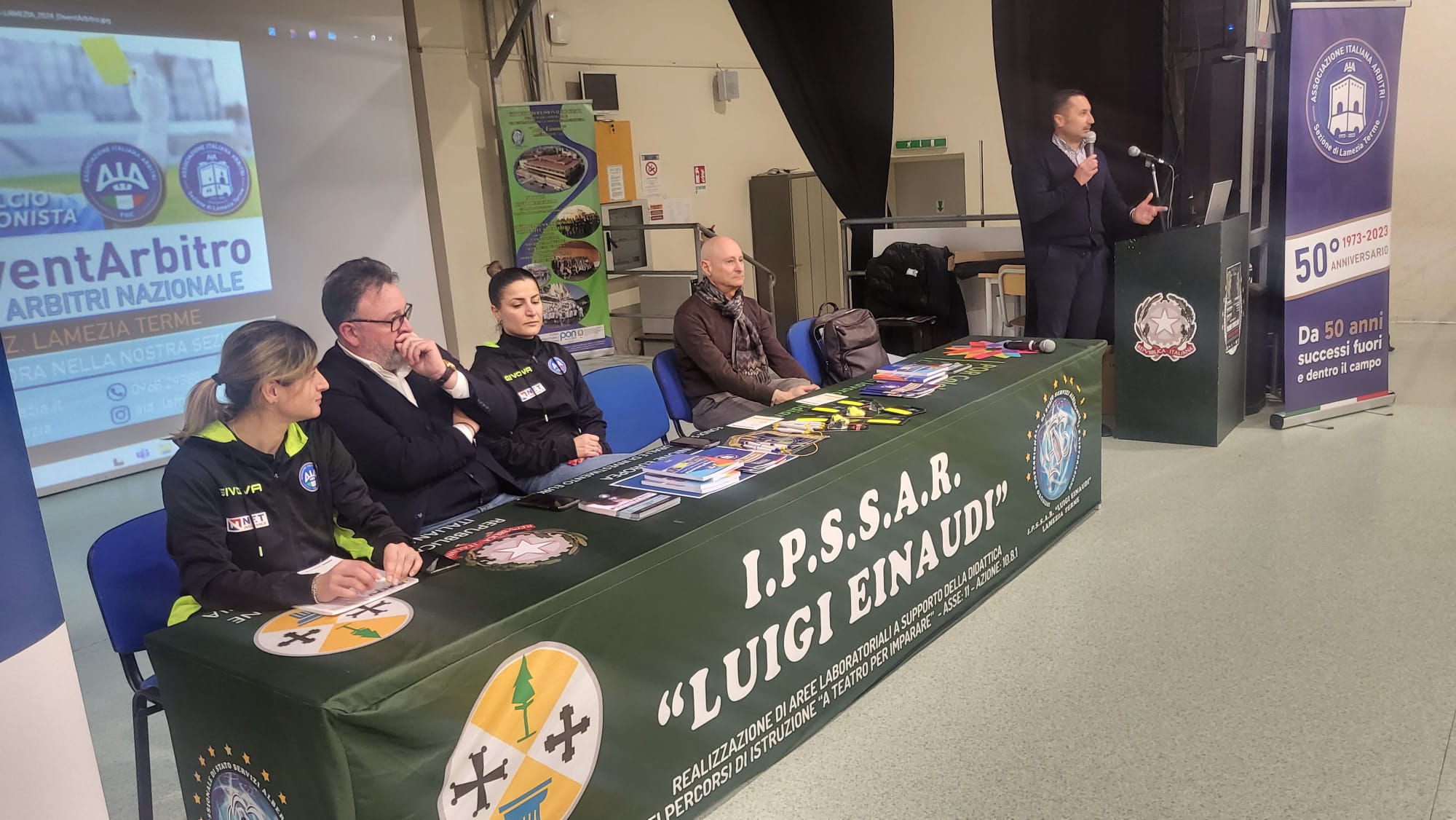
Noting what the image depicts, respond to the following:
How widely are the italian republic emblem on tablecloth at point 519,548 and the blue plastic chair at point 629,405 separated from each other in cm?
131

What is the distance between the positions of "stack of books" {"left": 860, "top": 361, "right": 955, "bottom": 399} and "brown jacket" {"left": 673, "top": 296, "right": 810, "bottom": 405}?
486mm

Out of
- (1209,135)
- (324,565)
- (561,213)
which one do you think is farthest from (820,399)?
(561,213)

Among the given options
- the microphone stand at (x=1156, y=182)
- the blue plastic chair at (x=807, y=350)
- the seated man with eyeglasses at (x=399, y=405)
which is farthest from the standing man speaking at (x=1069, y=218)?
the seated man with eyeglasses at (x=399, y=405)

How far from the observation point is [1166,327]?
177 inches

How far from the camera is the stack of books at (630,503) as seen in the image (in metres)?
2.13

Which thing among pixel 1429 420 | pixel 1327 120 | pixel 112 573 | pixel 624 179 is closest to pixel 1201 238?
pixel 1327 120

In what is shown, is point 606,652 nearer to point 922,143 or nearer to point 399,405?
point 399,405

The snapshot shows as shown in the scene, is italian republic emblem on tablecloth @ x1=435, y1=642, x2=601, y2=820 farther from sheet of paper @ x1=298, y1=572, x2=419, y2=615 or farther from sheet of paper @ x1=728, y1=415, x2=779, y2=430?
sheet of paper @ x1=728, y1=415, x2=779, y2=430

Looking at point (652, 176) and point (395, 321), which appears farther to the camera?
point (652, 176)

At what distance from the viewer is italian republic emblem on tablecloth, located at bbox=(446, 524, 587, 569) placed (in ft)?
6.30

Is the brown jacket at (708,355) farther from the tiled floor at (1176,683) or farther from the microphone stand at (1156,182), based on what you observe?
the microphone stand at (1156,182)

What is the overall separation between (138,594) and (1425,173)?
804cm

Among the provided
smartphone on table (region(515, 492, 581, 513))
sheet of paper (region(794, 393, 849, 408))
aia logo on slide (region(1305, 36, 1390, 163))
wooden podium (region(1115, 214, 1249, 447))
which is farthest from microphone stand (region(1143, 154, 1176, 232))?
smartphone on table (region(515, 492, 581, 513))

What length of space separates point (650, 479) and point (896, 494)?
0.66 m
